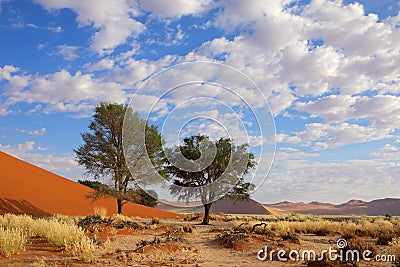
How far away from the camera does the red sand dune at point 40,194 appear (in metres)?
36.3

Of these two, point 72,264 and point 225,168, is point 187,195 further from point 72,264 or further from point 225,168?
point 72,264

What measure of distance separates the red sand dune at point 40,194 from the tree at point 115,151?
7.49 m

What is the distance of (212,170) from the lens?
28766 mm

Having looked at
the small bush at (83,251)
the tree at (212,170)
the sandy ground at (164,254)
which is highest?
the tree at (212,170)

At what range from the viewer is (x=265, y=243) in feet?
44.9

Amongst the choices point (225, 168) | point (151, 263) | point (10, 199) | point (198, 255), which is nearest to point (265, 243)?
point (198, 255)

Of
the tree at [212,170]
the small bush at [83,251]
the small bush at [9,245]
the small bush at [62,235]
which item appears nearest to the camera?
the small bush at [83,251]

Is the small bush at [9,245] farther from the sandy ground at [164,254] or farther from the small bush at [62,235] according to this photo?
the small bush at [62,235]

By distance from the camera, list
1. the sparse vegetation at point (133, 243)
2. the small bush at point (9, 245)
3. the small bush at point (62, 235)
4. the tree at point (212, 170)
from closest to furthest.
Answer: the small bush at point (9, 245) < the sparse vegetation at point (133, 243) < the small bush at point (62, 235) < the tree at point (212, 170)

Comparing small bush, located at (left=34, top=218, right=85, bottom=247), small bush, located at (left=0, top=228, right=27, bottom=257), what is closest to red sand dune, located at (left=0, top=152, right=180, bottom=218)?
small bush, located at (left=34, top=218, right=85, bottom=247)

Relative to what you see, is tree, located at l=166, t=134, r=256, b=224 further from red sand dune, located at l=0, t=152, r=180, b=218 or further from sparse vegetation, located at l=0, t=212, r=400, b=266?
red sand dune, located at l=0, t=152, r=180, b=218

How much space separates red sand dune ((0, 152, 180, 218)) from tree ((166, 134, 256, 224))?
14427mm

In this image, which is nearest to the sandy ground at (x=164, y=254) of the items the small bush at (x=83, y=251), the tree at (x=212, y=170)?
the small bush at (x=83, y=251)

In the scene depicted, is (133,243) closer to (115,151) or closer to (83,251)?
(83,251)
